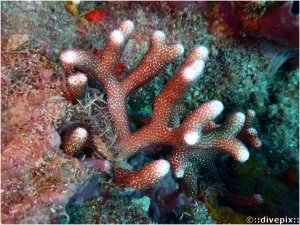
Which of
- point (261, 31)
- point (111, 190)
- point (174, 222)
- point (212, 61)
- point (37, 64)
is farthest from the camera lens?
point (212, 61)

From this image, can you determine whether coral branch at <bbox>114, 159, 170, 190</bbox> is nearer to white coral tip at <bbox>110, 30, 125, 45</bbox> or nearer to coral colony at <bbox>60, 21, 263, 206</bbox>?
coral colony at <bbox>60, 21, 263, 206</bbox>

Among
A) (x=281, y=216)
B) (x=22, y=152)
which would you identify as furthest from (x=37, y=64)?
(x=281, y=216)

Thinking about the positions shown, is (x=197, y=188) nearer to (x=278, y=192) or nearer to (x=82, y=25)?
(x=278, y=192)

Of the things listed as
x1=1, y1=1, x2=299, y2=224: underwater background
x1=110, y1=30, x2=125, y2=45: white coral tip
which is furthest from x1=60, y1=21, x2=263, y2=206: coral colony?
x1=1, y1=1, x2=299, y2=224: underwater background

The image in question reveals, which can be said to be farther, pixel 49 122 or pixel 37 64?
pixel 37 64

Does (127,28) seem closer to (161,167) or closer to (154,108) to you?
(154,108)

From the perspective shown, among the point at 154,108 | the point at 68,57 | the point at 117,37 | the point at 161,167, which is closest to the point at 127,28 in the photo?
the point at 117,37

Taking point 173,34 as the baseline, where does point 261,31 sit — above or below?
above
